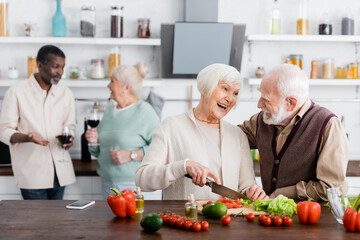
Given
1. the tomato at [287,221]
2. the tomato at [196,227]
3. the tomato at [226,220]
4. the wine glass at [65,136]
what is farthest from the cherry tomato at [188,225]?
the wine glass at [65,136]

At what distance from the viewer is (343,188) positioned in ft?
7.32

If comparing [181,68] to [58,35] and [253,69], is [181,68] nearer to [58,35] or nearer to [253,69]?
[253,69]

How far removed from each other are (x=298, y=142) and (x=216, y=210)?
0.61m

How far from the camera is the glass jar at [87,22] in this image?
170 inches

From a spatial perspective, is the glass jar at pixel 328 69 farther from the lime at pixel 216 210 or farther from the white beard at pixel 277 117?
the lime at pixel 216 210

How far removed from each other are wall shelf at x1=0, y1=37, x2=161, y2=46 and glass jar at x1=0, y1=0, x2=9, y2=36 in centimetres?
13

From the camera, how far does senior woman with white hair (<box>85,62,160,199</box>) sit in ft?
10.9

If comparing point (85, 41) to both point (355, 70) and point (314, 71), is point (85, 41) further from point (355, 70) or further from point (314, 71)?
point (355, 70)

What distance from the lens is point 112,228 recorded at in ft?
Result: 6.17

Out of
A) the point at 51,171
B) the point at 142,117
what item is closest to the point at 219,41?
the point at 142,117

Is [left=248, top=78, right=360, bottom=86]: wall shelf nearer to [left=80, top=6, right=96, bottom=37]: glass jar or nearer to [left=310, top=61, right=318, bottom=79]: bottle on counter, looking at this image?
[left=310, top=61, right=318, bottom=79]: bottle on counter

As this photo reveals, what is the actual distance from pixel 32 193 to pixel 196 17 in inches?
79.5

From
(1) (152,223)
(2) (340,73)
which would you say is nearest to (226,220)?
(1) (152,223)

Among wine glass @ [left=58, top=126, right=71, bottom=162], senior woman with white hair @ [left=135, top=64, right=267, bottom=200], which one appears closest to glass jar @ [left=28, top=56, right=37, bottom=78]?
wine glass @ [left=58, top=126, right=71, bottom=162]
